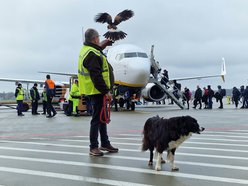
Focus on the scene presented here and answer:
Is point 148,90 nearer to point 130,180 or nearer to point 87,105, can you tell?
point 87,105

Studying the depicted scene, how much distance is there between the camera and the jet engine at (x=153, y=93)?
2459cm

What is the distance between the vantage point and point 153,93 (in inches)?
984

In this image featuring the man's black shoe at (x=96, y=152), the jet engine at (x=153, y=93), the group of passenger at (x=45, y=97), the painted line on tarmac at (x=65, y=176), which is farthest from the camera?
the jet engine at (x=153, y=93)

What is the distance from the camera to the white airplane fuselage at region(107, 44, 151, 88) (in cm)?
2052

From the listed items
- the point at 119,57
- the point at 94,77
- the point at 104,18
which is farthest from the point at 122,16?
the point at 94,77

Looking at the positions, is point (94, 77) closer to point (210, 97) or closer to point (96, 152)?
point (96, 152)

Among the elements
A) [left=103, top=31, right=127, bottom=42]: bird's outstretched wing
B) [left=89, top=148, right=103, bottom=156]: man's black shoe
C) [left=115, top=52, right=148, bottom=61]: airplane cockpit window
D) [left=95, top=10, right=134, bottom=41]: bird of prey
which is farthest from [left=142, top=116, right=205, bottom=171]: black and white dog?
[left=103, top=31, right=127, bottom=42]: bird's outstretched wing

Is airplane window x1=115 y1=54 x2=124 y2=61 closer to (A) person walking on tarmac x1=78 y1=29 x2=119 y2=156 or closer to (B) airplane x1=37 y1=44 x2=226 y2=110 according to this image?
(B) airplane x1=37 y1=44 x2=226 y2=110

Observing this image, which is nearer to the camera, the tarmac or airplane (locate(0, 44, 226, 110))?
the tarmac

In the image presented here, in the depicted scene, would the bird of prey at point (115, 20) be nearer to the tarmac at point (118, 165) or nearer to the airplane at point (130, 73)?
the airplane at point (130, 73)

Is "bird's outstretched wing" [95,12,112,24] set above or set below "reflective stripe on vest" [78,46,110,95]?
above

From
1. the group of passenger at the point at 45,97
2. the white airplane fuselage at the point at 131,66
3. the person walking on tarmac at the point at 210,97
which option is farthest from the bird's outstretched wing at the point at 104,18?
the person walking on tarmac at the point at 210,97

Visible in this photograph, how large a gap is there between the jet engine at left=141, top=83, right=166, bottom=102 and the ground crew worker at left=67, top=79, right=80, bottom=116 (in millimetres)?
7929

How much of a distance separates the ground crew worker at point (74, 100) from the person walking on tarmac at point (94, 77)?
438 inches
